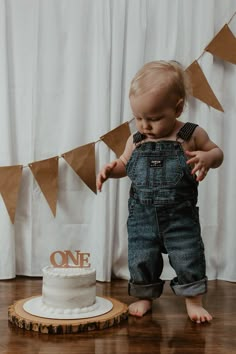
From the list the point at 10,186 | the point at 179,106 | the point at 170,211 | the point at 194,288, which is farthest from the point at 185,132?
the point at 10,186

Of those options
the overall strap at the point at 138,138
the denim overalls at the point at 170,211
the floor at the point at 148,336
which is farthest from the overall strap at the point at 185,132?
the floor at the point at 148,336

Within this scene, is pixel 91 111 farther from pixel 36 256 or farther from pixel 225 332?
pixel 225 332

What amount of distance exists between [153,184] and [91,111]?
0.58 m

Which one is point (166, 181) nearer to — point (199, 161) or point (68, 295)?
point (199, 161)

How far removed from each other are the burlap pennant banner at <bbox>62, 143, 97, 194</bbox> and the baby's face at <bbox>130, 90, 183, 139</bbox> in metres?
0.44

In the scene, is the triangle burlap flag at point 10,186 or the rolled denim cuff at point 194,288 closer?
the rolled denim cuff at point 194,288

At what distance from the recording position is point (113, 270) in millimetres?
1938

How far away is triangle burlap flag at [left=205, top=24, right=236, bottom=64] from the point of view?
6.05ft

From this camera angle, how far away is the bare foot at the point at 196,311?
1400 mm

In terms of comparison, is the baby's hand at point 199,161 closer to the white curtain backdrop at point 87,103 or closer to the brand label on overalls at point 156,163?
the brand label on overalls at point 156,163

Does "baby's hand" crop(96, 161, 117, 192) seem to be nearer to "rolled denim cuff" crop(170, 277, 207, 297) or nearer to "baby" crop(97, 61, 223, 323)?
"baby" crop(97, 61, 223, 323)

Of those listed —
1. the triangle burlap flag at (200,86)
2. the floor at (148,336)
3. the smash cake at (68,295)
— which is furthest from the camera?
the triangle burlap flag at (200,86)

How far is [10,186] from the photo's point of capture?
6.07 feet

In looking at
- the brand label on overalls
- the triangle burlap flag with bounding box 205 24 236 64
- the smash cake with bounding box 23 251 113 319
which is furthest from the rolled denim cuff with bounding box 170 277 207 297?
the triangle burlap flag with bounding box 205 24 236 64
